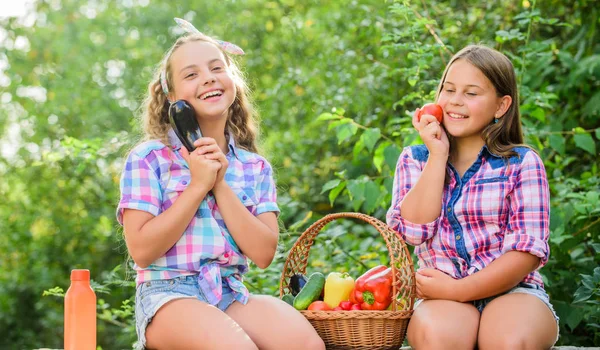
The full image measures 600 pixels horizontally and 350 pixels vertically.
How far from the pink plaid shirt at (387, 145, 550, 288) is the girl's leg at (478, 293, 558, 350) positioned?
6.9 inches

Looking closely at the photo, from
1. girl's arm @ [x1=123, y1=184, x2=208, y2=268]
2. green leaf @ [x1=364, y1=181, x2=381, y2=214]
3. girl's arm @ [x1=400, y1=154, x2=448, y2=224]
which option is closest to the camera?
girl's arm @ [x1=123, y1=184, x2=208, y2=268]

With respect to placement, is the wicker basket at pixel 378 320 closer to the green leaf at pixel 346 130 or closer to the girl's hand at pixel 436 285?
the girl's hand at pixel 436 285

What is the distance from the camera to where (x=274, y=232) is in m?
3.00

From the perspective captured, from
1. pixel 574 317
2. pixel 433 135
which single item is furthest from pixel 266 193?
pixel 574 317

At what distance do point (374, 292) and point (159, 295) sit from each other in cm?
85

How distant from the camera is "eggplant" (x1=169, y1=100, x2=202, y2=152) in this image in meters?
2.87

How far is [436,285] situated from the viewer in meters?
2.88

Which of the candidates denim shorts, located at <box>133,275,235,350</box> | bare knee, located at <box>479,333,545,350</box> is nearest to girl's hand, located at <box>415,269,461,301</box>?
bare knee, located at <box>479,333,545,350</box>

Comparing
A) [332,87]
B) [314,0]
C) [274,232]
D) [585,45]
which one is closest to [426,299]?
[274,232]

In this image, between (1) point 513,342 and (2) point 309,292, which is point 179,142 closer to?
(2) point 309,292

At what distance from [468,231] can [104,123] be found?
281 inches

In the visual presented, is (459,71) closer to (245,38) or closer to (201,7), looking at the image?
(245,38)

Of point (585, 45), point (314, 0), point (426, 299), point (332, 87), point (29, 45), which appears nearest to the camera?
point (426, 299)

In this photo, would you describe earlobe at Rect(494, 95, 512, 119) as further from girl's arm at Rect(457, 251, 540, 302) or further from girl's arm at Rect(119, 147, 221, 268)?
girl's arm at Rect(119, 147, 221, 268)
